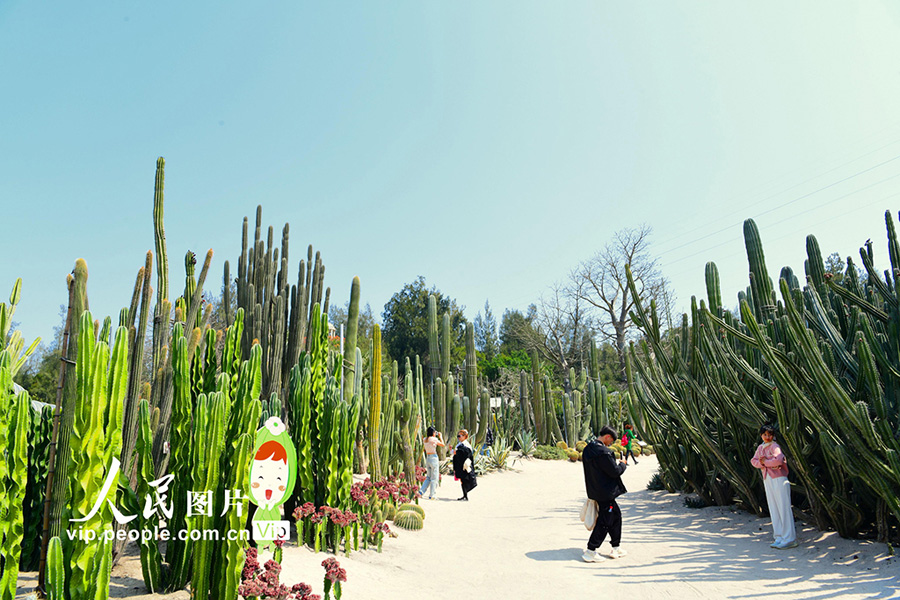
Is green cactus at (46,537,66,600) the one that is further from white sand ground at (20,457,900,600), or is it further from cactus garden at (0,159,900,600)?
white sand ground at (20,457,900,600)

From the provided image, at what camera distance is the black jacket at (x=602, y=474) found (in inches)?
200

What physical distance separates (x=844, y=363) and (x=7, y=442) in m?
6.41

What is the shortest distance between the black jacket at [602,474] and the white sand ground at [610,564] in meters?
0.60

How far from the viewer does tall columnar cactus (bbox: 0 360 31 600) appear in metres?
2.94

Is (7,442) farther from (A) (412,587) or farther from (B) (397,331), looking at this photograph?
(B) (397,331)

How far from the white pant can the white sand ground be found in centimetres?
16

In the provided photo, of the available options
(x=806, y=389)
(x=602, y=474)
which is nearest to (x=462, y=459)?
(x=602, y=474)

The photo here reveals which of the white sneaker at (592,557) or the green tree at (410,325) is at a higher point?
the green tree at (410,325)

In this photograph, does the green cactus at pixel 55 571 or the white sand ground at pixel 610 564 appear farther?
the white sand ground at pixel 610 564

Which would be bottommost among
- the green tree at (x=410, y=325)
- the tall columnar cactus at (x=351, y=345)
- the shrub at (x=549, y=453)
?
the shrub at (x=549, y=453)

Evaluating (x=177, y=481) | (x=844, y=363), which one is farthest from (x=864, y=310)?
(x=177, y=481)

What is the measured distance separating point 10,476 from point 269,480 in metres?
1.72

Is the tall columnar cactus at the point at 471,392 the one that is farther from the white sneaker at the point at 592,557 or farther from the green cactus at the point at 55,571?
the green cactus at the point at 55,571

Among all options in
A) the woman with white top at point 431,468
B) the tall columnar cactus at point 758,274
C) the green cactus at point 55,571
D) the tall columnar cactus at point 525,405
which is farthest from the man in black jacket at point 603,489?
the tall columnar cactus at point 525,405
